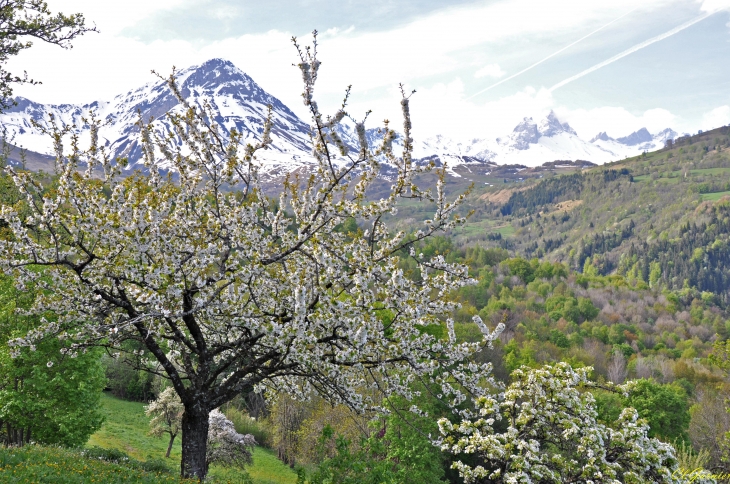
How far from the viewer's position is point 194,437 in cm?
1162

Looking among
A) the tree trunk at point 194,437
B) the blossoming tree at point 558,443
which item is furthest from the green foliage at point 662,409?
the tree trunk at point 194,437

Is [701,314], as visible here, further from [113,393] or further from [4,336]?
[4,336]

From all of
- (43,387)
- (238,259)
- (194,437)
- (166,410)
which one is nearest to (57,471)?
(194,437)

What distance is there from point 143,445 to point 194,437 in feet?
108

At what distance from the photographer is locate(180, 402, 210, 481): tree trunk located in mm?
11555

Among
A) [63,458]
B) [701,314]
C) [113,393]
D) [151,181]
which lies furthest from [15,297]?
[701,314]

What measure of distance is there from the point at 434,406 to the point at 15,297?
25463 millimetres

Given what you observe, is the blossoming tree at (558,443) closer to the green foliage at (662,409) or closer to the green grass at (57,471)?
the green grass at (57,471)

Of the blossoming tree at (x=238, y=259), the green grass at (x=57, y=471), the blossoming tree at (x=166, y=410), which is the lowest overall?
the blossoming tree at (x=166, y=410)

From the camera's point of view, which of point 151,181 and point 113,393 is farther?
point 113,393

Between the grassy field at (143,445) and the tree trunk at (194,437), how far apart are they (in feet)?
69.6

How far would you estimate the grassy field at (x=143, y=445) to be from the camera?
36.2 meters

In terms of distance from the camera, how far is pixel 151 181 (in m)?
12.4

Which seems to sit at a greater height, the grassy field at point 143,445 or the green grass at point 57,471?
the green grass at point 57,471
